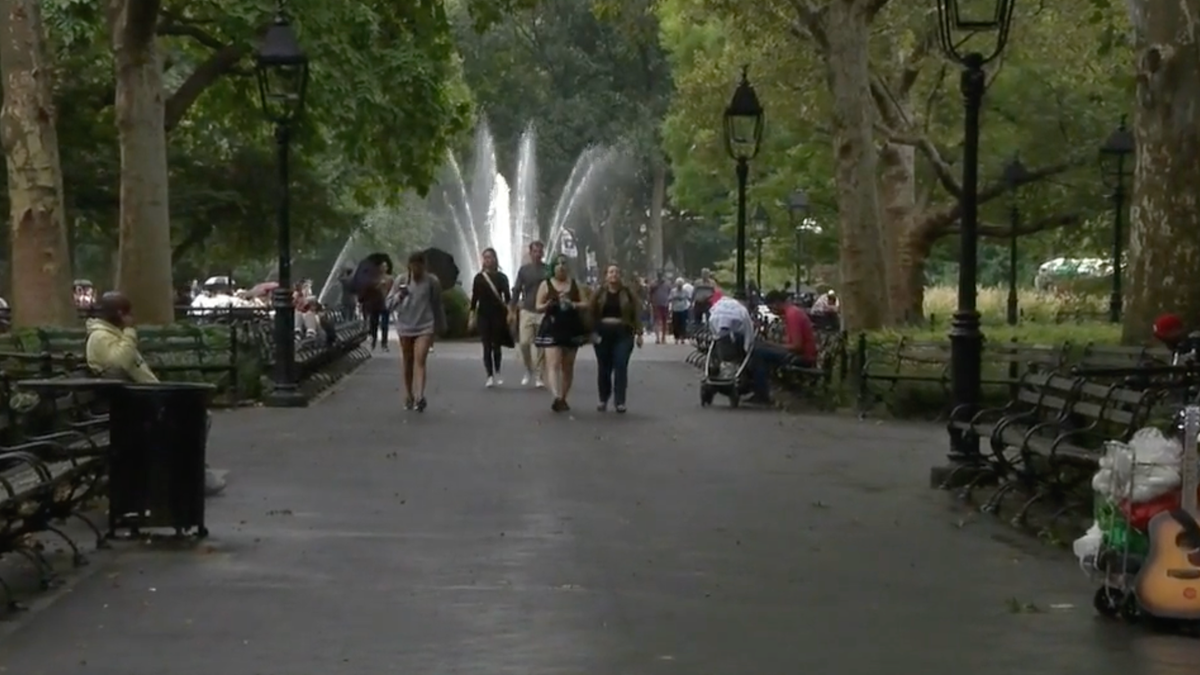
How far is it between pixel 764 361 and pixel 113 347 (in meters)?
13.8

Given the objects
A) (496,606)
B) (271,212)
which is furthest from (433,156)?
(496,606)

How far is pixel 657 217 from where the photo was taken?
8462 centimetres

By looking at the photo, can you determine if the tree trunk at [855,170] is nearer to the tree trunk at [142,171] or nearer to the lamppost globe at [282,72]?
the lamppost globe at [282,72]

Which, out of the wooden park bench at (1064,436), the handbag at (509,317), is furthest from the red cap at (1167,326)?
the handbag at (509,317)

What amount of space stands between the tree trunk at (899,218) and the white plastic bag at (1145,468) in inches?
1269

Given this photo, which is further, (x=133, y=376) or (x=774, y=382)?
(x=774, y=382)

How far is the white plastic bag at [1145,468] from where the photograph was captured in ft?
→ 33.4

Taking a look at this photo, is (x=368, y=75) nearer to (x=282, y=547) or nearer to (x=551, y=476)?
(x=551, y=476)

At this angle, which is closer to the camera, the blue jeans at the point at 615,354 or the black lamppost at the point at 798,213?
the blue jeans at the point at 615,354

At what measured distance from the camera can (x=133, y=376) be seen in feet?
47.6

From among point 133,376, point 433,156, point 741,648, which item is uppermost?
point 433,156

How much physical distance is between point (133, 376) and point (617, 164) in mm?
70173

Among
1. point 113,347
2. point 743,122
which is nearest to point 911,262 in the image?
point 743,122

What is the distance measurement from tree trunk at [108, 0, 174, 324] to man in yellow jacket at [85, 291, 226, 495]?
46.8 feet
